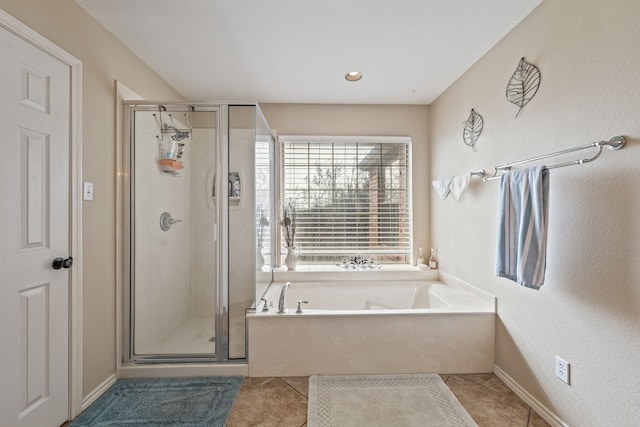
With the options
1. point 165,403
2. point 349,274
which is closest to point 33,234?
point 165,403

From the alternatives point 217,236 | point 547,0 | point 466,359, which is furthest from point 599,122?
point 217,236

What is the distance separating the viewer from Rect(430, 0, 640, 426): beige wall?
1221mm

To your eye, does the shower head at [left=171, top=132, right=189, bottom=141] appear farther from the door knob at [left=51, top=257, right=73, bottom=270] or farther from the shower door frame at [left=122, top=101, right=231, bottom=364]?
the door knob at [left=51, top=257, right=73, bottom=270]

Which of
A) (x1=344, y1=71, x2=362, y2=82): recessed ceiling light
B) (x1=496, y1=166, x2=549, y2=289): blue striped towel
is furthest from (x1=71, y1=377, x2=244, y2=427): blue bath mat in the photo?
(x1=344, y1=71, x2=362, y2=82): recessed ceiling light

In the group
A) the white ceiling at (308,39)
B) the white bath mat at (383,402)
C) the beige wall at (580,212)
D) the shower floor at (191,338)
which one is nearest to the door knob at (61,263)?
the shower floor at (191,338)

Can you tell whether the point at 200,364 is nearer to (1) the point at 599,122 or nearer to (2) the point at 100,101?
(2) the point at 100,101

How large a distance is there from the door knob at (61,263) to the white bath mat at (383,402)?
1588mm

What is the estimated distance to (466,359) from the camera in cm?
212

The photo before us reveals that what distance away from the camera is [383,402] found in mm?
1784

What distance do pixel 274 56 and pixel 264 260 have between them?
168cm

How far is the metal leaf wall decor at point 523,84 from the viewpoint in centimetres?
171

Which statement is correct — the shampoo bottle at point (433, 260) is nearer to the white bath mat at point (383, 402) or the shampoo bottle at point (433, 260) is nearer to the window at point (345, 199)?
the window at point (345, 199)

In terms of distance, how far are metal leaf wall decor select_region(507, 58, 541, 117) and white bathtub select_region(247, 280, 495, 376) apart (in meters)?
1.39

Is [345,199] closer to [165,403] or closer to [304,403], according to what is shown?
[304,403]
